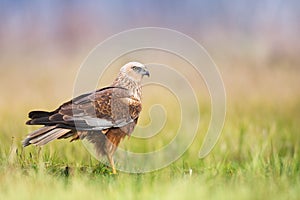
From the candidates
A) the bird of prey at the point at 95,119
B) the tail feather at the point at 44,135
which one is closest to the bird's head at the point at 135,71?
the bird of prey at the point at 95,119

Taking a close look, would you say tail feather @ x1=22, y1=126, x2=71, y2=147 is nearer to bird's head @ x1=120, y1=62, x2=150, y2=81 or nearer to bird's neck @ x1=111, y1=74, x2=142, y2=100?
bird's neck @ x1=111, y1=74, x2=142, y2=100

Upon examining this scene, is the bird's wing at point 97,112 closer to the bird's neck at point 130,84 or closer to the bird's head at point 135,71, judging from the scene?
the bird's neck at point 130,84

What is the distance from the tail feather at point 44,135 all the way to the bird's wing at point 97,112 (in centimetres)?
12

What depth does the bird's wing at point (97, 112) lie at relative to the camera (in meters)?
6.12

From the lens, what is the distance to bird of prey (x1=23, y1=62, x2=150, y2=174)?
6.12 metres

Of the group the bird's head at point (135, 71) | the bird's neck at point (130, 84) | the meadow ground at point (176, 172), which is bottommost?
the meadow ground at point (176, 172)

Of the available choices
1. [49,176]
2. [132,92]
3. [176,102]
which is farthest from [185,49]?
[49,176]

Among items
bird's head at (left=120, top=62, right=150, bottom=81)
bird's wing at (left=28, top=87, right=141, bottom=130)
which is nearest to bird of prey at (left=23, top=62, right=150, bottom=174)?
bird's wing at (left=28, top=87, right=141, bottom=130)

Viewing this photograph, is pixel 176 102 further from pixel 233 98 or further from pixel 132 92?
pixel 132 92

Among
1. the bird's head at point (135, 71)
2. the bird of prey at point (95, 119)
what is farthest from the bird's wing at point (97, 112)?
the bird's head at point (135, 71)

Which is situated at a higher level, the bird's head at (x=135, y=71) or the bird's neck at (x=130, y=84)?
the bird's head at (x=135, y=71)

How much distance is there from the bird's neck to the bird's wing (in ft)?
0.42

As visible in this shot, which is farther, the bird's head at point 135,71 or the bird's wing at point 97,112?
the bird's head at point 135,71

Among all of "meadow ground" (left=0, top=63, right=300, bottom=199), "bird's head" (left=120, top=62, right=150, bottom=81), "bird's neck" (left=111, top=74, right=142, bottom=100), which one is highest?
"bird's head" (left=120, top=62, right=150, bottom=81)
